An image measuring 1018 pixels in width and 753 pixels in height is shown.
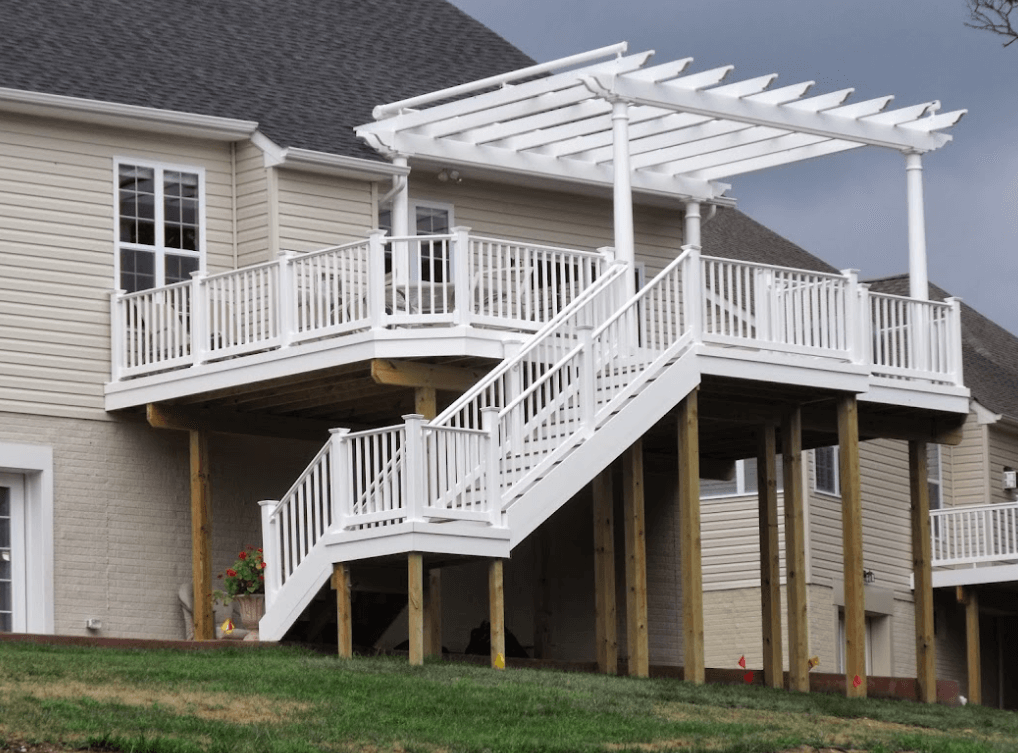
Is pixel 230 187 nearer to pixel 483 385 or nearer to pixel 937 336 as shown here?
pixel 483 385

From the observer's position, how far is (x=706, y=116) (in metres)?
25.1

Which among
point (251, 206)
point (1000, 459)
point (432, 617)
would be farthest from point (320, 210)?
point (1000, 459)

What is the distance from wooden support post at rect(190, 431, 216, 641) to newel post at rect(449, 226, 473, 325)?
3573mm

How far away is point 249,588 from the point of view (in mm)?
23562

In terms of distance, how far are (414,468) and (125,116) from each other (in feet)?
21.6

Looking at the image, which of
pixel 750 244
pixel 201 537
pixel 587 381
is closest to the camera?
pixel 587 381

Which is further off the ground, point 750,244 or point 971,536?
point 750,244

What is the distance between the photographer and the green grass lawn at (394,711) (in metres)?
15.7

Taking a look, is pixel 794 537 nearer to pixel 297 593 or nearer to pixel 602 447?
pixel 602 447

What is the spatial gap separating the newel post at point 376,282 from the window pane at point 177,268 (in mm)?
3233

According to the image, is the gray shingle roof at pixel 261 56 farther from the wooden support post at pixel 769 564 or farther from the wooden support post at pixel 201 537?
the wooden support post at pixel 769 564

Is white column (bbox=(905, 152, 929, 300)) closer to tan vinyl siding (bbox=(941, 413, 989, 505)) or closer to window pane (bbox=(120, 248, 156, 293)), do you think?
window pane (bbox=(120, 248, 156, 293))

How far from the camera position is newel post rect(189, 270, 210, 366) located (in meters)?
24.6

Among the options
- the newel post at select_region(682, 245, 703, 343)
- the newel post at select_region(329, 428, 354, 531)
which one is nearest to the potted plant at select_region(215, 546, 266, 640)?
the newel post at select_region(329, 428, 354, 531)
